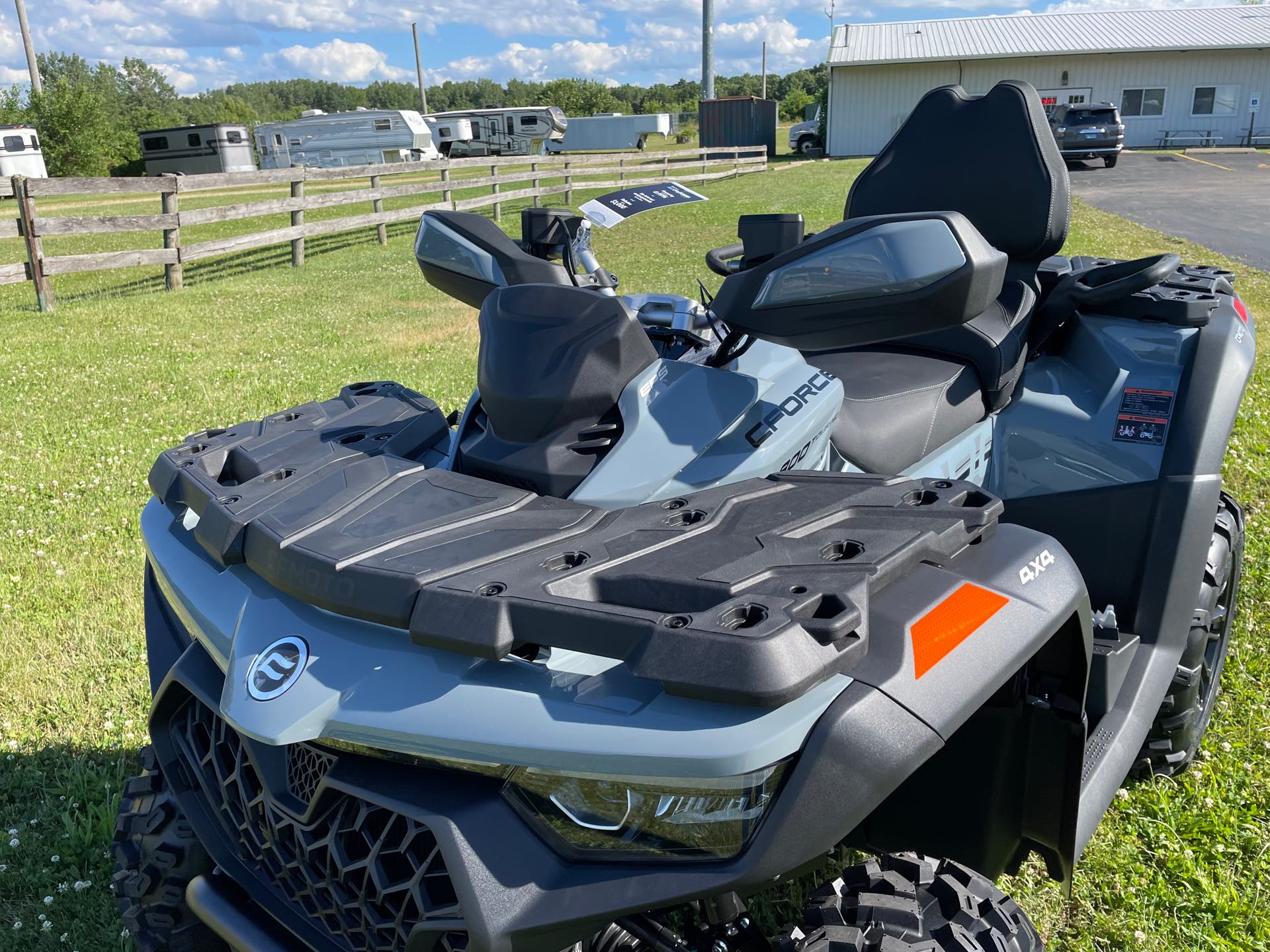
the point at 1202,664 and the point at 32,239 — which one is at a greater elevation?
the point at 32,239

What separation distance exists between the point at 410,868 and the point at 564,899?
0.26 meters

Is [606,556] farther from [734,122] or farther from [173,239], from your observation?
[734,122]

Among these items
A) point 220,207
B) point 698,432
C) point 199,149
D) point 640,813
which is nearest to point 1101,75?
point 220,207

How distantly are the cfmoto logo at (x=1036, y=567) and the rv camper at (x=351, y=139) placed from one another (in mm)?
36991

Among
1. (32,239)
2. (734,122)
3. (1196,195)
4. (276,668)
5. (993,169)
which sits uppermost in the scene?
(734,122)

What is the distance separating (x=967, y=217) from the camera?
296cm

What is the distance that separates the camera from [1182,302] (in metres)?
2.76

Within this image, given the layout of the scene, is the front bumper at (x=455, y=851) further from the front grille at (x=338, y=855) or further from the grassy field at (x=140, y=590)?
the grassy field at (x=140, y=590)

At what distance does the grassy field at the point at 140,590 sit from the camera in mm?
2490

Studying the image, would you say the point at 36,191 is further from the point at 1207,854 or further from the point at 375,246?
the point at 1207,854

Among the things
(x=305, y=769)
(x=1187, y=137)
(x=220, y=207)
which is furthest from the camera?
(x=1187, y=137)

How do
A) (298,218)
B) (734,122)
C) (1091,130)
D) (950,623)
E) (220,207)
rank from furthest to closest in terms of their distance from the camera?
1. (734,122)
2. (1091,130)
3. (298,218)
4. (220,207)
5. (950,623)

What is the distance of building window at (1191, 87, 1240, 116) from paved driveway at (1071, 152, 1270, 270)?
5693 millimetres

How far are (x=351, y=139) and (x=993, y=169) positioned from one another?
123 ft
